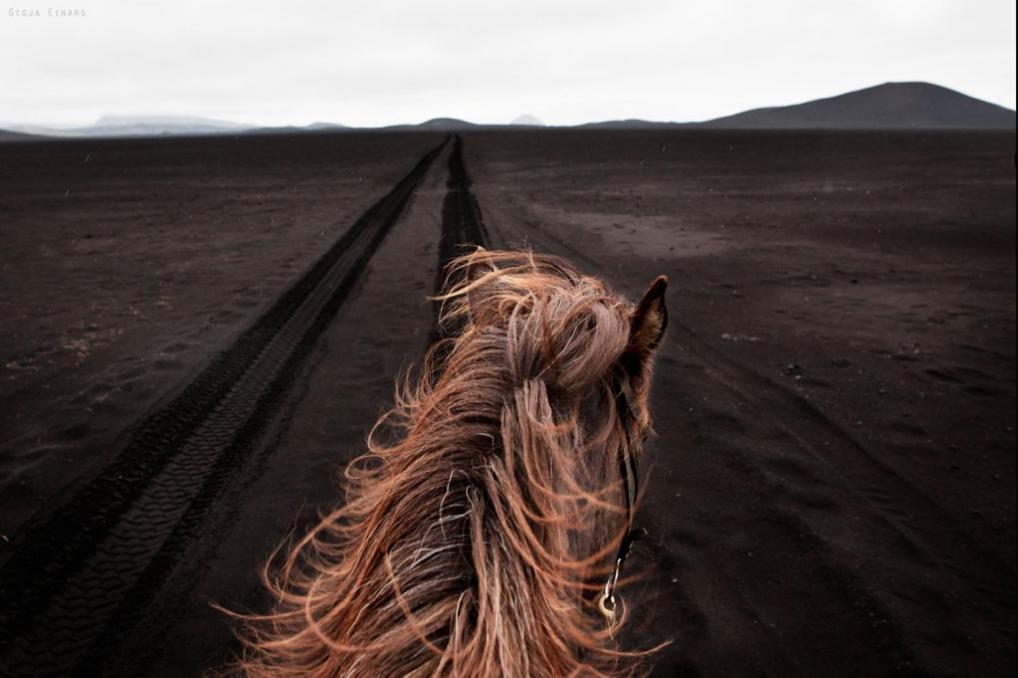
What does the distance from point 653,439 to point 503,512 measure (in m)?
3.20

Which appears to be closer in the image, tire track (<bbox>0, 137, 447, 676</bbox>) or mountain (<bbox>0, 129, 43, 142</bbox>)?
tire track (<bbox>0, 137, 447, 676</bbox>)

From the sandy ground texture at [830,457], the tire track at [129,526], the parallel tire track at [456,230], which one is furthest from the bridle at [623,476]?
the parallel tire track at [456,230]

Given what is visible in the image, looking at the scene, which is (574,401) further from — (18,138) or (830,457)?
(18,138)

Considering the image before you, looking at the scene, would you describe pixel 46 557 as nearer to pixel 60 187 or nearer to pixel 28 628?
pixel 28 628

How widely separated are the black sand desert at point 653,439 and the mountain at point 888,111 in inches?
5322

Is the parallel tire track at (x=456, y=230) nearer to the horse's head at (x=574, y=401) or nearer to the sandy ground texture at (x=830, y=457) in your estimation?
the sandy ground texture at (x=830, y=457)

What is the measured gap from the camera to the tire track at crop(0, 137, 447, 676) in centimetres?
217

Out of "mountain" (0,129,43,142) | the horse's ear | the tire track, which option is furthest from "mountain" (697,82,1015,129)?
the horse's ear

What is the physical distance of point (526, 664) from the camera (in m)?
0.76

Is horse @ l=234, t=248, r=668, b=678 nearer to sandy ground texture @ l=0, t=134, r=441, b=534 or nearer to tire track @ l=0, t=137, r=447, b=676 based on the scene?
tire track @ l=0, t=137, r=447, b=676

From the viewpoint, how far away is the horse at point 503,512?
0.77 meters

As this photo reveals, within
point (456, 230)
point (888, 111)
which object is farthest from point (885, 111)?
point (456, 230)

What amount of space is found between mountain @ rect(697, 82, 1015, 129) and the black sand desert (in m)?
135

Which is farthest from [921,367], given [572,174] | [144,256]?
[572,174]
